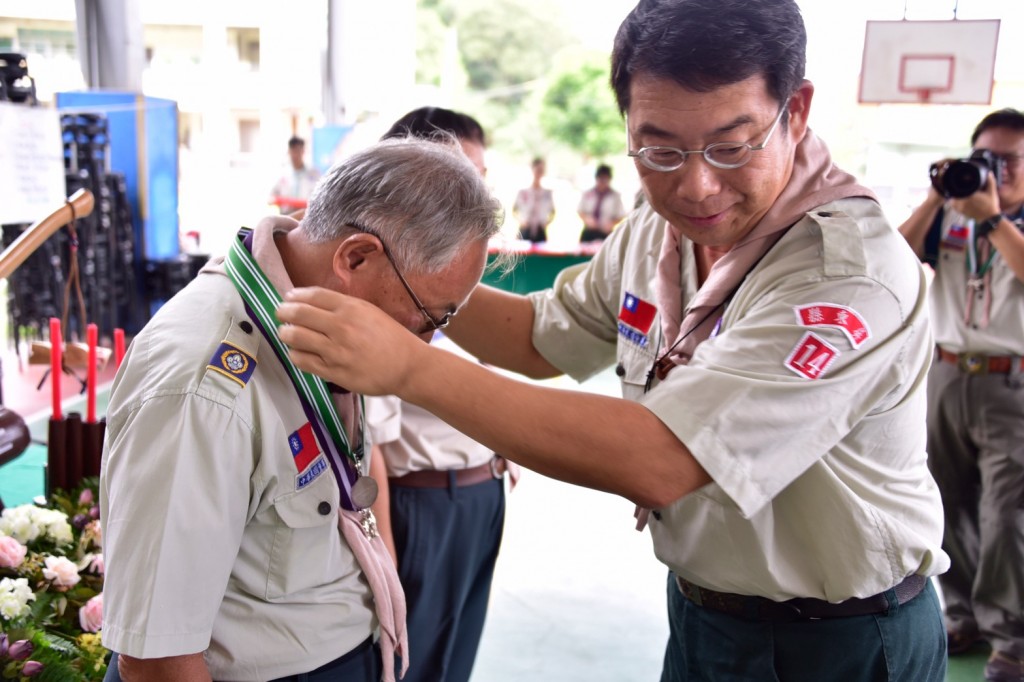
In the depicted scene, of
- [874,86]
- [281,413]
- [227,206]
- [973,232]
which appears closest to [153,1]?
[227,206]

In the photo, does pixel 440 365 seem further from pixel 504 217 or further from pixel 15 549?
pixel 15 549

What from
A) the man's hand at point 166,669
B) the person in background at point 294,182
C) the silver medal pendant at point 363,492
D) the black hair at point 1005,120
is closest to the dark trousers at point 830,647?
the silver medal pendant at point 363,492

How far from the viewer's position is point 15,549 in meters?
1.83

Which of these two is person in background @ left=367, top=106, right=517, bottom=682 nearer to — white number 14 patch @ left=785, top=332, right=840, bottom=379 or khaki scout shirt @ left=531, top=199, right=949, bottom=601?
A: khaki scout shirt @ left=531, top=199, right=949, bottom=601

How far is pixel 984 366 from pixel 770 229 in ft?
7.82

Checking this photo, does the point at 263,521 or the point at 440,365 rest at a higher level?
the point at 440,365

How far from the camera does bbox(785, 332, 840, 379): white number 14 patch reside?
3.72 feet

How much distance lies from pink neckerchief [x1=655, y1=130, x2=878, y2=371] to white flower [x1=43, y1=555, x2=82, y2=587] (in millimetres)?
1330

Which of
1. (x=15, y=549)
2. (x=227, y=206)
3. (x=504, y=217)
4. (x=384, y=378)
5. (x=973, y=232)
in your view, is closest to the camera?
(x=384, y=378)

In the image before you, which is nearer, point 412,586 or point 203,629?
point 203,629

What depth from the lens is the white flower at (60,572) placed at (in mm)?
1839

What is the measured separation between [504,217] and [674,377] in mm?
453

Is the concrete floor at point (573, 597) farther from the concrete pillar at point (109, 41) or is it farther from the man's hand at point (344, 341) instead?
the concrete pillar at point (109, 41)

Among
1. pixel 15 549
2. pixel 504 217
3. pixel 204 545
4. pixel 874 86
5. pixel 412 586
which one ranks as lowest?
pixel 412 586
